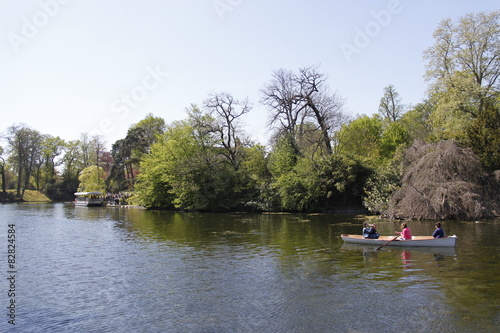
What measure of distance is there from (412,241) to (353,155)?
2316 cm

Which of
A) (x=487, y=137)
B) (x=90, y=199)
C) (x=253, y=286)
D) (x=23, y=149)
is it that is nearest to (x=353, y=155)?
(x=487, y=137)

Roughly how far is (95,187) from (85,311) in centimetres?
7877

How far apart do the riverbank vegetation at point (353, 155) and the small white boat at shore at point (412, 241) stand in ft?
36.9

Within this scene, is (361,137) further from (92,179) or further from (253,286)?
(92,179)

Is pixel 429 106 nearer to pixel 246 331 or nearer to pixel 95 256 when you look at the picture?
pixel 95 256

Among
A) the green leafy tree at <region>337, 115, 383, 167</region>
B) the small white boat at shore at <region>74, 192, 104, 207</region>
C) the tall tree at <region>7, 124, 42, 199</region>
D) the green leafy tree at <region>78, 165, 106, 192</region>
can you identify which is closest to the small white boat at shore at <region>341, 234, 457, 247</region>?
the green leafy tree at <region>337, 115, 383, 167</region>

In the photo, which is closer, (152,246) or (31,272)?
(31,272)

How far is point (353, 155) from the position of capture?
143ft

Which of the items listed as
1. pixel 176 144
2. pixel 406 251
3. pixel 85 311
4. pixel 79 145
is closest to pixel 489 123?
pixel 406 251

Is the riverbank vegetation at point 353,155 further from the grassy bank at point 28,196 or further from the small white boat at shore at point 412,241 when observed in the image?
the grassy bank at point 28,196

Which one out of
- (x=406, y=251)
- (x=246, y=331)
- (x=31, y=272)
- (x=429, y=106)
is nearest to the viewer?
(x=246, y=331)

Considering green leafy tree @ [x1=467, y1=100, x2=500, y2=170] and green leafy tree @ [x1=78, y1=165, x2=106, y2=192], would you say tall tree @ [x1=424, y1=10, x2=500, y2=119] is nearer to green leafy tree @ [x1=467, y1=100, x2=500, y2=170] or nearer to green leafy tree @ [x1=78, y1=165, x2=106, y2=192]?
green leafy tree @ [x1=467, y1=100, x2=500, y2=170]

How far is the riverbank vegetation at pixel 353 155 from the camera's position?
108 ft

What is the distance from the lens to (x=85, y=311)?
12266 mm
